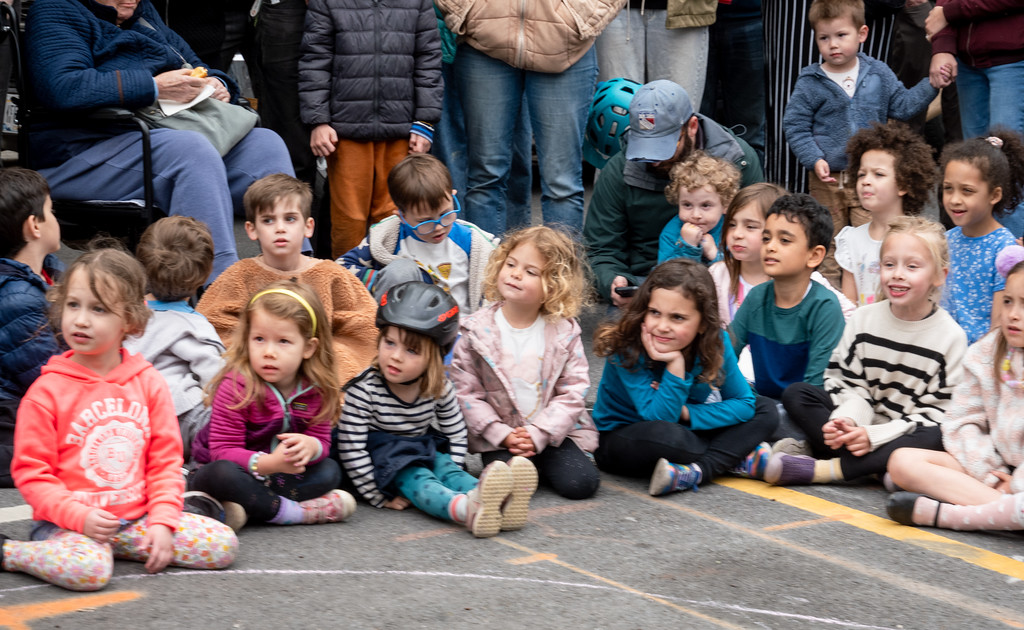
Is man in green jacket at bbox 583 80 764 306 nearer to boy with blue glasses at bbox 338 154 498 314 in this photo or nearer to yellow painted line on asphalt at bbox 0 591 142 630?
boy with blue glasses at bbox 338 154 498 314

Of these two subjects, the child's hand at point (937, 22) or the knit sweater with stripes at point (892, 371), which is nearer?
the knit sweater with stripes at point (892, 371)

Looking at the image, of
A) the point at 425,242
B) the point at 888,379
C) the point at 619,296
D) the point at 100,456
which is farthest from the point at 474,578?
the point at 619,296

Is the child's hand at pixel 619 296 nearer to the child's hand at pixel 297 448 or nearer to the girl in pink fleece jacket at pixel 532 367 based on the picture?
the girl in pink fleece jacket at pixel 532 367

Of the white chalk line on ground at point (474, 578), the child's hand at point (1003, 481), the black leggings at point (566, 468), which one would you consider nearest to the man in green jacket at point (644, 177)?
the black leggings at point (566, 468)

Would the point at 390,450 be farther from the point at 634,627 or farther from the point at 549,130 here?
the point at 549,130

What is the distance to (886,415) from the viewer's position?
180 inches

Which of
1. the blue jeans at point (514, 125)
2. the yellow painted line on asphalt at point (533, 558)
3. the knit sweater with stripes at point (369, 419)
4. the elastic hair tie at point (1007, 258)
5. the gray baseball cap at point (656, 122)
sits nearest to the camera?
the yellow painted line on asphalt at point (533, 558)

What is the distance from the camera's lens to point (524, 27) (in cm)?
610

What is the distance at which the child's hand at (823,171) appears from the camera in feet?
22.2

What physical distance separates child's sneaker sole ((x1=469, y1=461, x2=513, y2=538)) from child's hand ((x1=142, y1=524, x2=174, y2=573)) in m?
0.94

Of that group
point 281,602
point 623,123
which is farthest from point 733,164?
point 281,602

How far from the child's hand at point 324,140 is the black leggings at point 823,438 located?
2.64 m

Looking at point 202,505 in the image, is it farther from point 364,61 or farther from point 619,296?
point 364,61

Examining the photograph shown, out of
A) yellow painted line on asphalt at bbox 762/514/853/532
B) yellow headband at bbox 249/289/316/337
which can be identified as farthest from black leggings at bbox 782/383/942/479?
yellow headband at bbox 249/289/316/337
